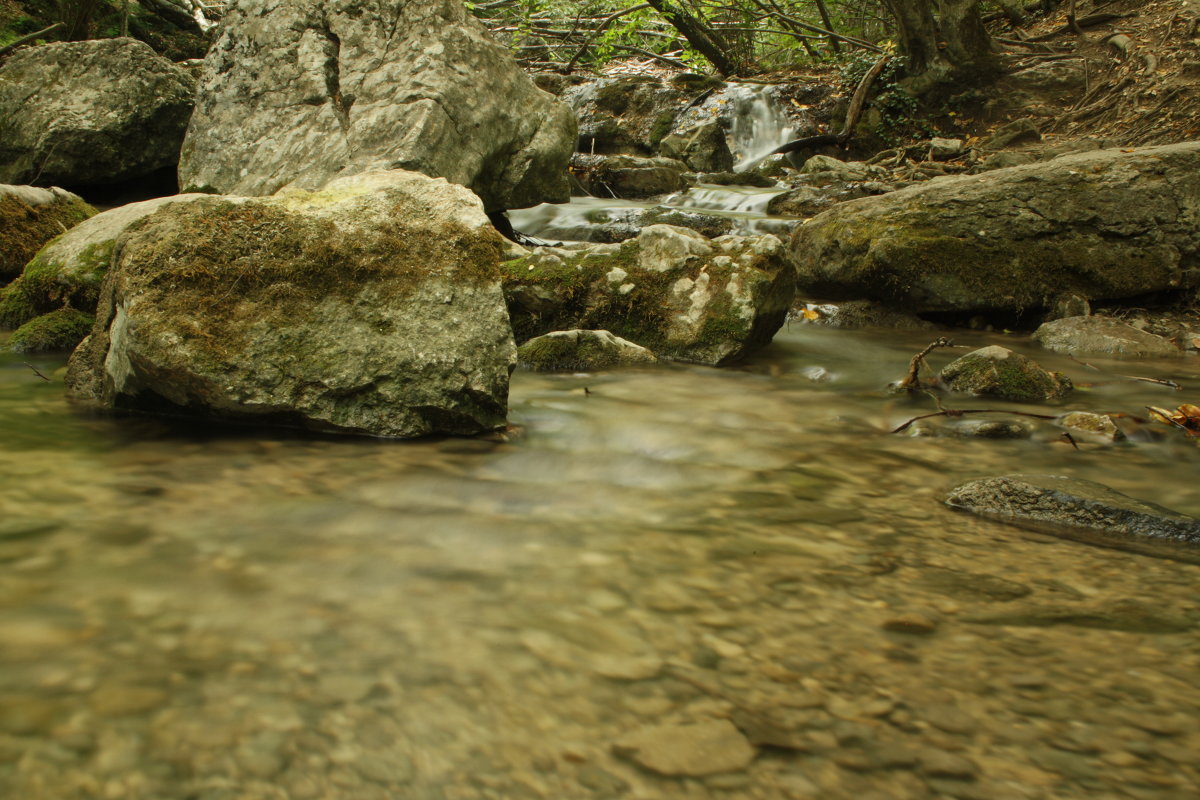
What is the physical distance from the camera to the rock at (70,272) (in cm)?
546

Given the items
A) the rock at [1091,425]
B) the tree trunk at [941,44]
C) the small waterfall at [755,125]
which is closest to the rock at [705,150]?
the small waterfall at [755,125]

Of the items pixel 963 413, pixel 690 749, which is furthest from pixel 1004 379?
pixel 690 749

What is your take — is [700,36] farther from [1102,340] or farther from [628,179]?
[1102,340]

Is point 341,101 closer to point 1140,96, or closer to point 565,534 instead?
point 565,534

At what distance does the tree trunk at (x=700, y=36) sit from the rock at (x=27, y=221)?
12.5m

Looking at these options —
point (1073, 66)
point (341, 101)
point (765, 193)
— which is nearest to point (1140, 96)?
point (1073, 66)

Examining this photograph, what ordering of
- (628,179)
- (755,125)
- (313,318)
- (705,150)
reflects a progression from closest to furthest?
1. (313,318)
2. (628,179)
3. (705,150)
4. (755,125)

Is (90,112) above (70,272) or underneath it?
above

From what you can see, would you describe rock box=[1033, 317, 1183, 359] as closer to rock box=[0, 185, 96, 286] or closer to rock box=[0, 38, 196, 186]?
rock box=[0, 185, 96, 286]

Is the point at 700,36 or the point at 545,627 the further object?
the point at 700,36

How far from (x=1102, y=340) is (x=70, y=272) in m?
7.52

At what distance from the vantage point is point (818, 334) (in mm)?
7102

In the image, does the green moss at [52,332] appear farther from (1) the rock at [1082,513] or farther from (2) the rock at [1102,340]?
(2) the rock at [1102,340]

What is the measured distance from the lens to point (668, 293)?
6023mm
